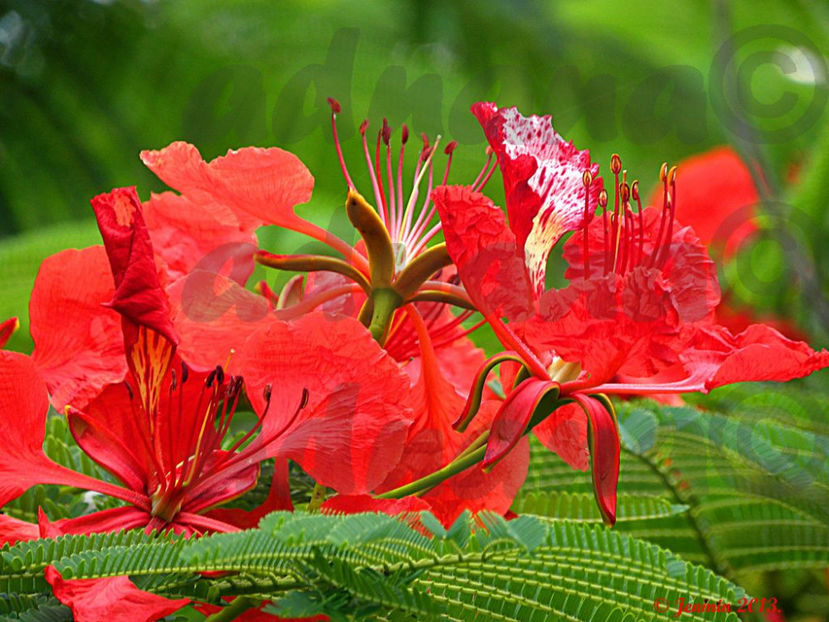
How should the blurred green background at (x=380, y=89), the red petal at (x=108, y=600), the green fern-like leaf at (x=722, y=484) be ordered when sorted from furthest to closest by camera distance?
the blurred green background at (x=380, y=89)
the green fern-like leaf at (x=722, y=484)
the red petal at (x=108, y=600)

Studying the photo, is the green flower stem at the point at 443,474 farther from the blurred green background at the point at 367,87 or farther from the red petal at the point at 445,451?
the blurred green background at the point at 367,87

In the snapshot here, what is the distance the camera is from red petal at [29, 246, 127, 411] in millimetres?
497

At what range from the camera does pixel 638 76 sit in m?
2.35

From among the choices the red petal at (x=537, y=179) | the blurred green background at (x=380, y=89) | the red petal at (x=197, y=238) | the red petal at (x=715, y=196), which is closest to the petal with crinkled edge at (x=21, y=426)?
the red petal at (x=197, y=238)

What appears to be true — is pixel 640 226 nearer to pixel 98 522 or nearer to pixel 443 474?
pixel 443 474

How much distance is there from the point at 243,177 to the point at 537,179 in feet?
0.48

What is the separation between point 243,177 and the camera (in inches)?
19.2

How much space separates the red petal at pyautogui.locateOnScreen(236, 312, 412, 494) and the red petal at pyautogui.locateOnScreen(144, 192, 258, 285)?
10cm

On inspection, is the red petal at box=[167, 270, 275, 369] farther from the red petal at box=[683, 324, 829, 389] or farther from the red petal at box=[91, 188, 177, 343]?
the red petal at box=[683, 324, 829, 389]

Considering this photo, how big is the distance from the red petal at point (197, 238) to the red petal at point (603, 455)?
8.2 inches

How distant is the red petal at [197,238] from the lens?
52cm

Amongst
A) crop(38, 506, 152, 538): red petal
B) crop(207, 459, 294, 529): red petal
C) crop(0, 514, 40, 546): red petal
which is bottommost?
crop(0, 514, 40, 546): red petal

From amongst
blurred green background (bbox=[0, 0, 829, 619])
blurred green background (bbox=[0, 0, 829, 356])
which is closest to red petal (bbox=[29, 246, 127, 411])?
blurred green background (bbox=[0, 0, 829, 619])

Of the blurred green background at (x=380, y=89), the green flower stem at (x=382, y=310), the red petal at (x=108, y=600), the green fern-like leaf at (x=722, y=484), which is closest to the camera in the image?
the red petal at (x=108, y=600)
